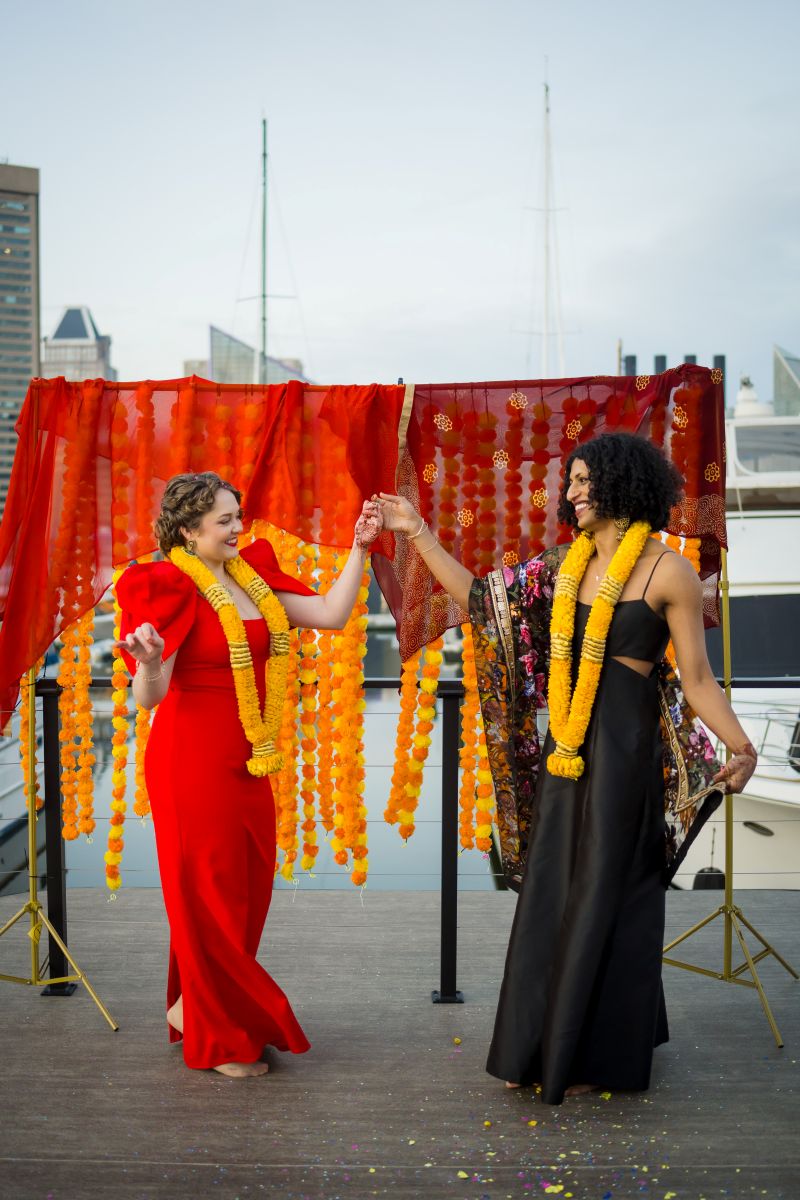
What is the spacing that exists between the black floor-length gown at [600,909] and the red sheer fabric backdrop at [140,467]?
35.5 inches

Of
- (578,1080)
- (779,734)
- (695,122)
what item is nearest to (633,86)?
(695,122)

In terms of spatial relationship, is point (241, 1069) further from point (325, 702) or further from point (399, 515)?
point (399, 515)

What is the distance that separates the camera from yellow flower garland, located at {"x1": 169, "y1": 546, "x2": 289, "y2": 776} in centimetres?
258

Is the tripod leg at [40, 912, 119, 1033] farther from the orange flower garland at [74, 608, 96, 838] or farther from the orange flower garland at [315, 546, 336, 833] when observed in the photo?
the orange flower garland at [315, 546, 336, 833]

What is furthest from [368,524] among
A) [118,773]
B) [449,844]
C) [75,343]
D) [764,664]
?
[75,343]

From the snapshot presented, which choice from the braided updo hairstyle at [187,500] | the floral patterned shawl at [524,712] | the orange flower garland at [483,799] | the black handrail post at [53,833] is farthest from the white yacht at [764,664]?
the braided updo hairstyle at [187,500]

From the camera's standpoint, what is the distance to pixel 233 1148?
2.25 m

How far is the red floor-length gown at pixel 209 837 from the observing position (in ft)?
8.39

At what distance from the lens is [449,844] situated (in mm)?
3135

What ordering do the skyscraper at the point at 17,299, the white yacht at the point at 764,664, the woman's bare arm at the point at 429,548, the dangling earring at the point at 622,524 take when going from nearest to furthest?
the dangling earring at the point at 622,524
the woman's bare arm at the point at 429,548
the white yacht at the point at 764,664
the skyscraper at the point at 17,299

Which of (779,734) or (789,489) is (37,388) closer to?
(779,734)

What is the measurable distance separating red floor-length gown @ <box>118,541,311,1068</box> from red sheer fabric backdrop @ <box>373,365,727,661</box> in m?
0.64

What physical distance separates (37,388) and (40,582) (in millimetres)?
564

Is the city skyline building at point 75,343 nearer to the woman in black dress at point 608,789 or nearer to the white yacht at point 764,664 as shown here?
the white yacht at point 764,664
